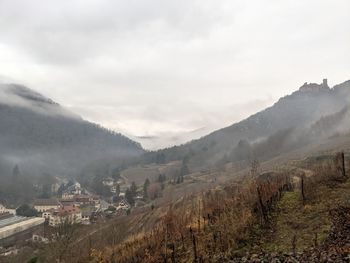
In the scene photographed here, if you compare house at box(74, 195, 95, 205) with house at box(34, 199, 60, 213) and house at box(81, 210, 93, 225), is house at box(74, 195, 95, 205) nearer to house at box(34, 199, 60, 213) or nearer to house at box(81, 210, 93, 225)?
house at box(34, 199, 60, 213)

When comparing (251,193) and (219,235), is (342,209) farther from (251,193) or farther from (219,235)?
(251,193)

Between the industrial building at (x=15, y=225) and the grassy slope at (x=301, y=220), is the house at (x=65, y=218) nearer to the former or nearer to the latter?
the industrial building at (x=15, y=225)

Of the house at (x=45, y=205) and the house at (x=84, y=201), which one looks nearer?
the house at (x=45, y=205)

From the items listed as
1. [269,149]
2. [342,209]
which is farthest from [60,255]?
[269,149]

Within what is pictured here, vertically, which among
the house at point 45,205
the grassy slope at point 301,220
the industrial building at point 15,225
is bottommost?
the industrial building at point 15,225

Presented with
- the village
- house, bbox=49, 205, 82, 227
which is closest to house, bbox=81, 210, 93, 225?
the village

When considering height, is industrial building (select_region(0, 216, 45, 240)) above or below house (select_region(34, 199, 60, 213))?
below

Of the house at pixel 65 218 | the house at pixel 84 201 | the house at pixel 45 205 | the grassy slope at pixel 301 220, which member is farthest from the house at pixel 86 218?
the grassy slope at pixel 301 220

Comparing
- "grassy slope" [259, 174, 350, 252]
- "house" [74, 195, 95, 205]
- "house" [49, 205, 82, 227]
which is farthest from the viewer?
"house" [74, 195, 95, 205]

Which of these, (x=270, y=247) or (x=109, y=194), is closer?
(x=270, y=247)

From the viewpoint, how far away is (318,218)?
19.8 m

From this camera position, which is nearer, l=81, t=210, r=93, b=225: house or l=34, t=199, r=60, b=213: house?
l=81, t=210, r=93, b=225: house

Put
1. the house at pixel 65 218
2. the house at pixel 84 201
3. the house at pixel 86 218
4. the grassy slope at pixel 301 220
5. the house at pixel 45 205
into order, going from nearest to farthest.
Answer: the grassy slope at pixel 301 220
the house at pixel 65 218
the house at pixel 86 218
the house at pixel 45 205
the house at pixel 84 201

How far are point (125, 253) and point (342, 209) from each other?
1295 centimetres
